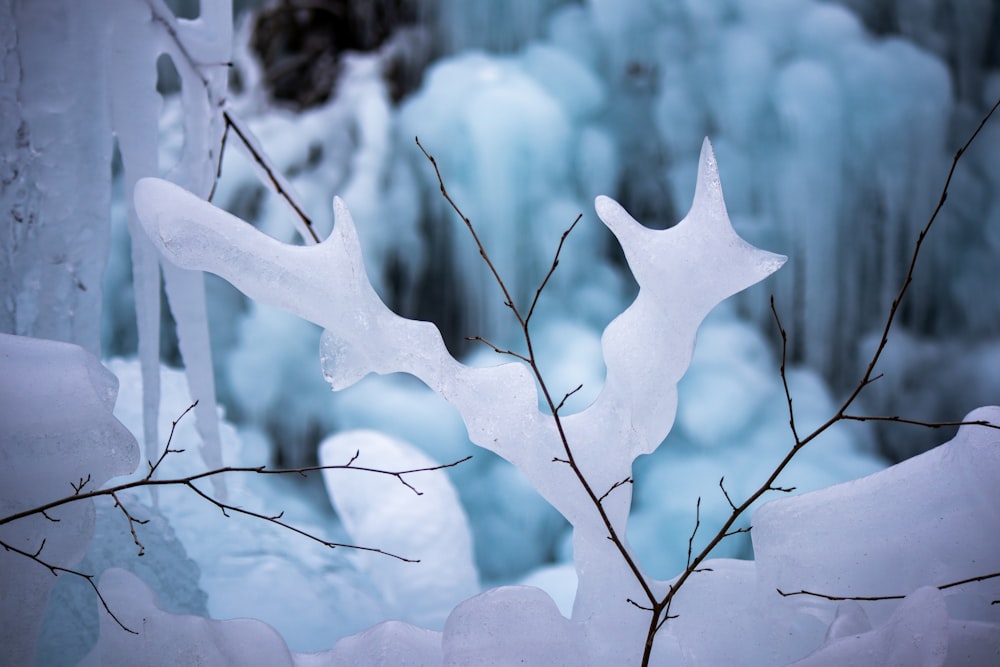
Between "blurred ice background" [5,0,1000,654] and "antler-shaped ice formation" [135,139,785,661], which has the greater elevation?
"antler-shaped ice formation" [135,139,785,661]

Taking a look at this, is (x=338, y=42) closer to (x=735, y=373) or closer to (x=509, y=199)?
(x=509, y=199)

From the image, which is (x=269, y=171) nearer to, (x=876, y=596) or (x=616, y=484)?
(x=616, y=484)

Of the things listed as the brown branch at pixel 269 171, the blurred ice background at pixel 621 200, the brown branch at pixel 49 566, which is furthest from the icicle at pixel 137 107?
the blurred ice background at pixel 621 200

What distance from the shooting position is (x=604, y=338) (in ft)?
4.30

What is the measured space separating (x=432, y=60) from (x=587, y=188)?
3.62ft

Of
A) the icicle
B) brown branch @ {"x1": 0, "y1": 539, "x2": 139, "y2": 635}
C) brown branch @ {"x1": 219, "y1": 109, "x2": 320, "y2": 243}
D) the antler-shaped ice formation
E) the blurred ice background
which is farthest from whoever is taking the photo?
the blurred ice background

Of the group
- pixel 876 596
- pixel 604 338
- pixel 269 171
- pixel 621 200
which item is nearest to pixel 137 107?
pixel 269 171

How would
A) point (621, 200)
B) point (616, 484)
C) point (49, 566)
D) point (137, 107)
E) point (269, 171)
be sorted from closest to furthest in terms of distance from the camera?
point (49, 566)
point (616, 484)
point (137, 107)
point (269, 171)
point (621, 200)

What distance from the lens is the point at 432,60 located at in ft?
14.9

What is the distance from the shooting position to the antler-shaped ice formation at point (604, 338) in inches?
49.1

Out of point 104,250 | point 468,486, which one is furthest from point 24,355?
point 468,486

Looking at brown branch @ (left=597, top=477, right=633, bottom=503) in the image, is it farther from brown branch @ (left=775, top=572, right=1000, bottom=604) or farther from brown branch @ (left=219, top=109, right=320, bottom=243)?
brown branch @ (left=219, top=109, right=320, bottom=243)

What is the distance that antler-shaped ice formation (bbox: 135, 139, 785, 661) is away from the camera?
49.1 inches

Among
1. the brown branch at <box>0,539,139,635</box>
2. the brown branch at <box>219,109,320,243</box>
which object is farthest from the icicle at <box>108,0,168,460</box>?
the brown branch at <box>0,539,139,635</box>
